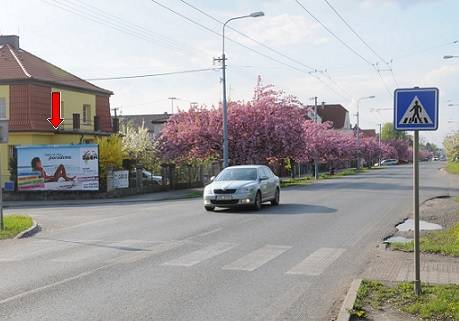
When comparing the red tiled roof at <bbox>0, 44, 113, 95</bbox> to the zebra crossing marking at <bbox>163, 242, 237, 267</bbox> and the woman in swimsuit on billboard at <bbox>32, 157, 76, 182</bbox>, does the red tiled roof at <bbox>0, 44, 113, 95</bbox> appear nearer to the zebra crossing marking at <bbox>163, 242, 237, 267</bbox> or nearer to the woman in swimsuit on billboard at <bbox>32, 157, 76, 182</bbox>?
the woman in swimsuit on billboard at <bbox>32, 157, 76, 182</bbox>

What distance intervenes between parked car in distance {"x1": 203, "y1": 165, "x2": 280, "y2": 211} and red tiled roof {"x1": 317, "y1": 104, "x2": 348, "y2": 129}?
4679 inches

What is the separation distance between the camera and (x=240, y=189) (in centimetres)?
1941

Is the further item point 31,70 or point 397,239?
point 31,70

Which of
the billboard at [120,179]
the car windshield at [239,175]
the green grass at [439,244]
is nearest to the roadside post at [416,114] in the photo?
the green grass at [439,244]

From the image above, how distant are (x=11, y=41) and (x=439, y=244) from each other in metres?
39.4

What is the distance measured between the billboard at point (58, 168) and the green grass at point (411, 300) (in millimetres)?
24384

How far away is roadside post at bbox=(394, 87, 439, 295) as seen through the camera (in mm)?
7438

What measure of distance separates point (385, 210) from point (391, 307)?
1331cm

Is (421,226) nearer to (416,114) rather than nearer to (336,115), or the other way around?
(416,114)

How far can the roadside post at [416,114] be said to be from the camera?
7438mm

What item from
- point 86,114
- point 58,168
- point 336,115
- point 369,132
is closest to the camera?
point 58,168

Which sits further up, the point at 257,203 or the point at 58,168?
the point at 58,168

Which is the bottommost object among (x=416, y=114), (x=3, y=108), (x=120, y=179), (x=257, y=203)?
(x=257, y=203)

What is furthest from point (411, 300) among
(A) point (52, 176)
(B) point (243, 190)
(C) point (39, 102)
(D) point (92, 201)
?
(C) point (39, 102)
